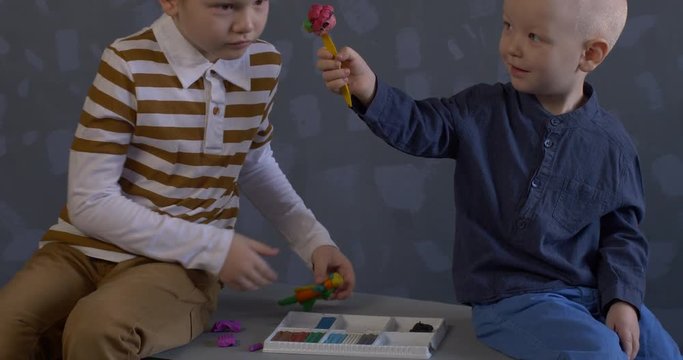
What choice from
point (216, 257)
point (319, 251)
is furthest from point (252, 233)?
point (216, 257)

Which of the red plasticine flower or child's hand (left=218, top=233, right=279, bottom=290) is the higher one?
the red plasticine flower

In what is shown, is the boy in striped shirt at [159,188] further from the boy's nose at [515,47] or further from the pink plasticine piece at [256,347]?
the boy's nose at [515,47]

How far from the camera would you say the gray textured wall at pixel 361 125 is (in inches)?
70.6

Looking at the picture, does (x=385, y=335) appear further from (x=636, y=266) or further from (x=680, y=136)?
(x=680, y=136)

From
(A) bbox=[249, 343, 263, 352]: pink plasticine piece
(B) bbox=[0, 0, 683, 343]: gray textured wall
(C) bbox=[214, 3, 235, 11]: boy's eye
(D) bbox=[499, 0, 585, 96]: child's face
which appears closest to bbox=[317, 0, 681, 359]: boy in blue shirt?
(D) bbox=[499, 0, 585, 96]: child's face

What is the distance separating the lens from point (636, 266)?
4.24 ft

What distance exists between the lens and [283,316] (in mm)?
1424

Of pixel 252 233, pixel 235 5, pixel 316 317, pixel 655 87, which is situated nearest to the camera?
pixel 235 5

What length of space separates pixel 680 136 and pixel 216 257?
84 centimetres

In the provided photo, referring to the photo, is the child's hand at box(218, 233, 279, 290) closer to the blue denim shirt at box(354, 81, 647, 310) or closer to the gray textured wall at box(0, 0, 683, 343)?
the blue denim shirt at box(354, 81, 647, 310)

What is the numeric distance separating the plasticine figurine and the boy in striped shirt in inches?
4.2

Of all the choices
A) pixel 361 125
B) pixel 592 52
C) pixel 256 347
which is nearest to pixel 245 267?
pixel 256 347

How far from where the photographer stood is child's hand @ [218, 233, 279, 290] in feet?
4.23

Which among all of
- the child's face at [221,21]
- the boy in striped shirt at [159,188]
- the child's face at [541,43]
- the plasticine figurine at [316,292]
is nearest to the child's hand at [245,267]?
the boy in striped shirt at [159,188]
